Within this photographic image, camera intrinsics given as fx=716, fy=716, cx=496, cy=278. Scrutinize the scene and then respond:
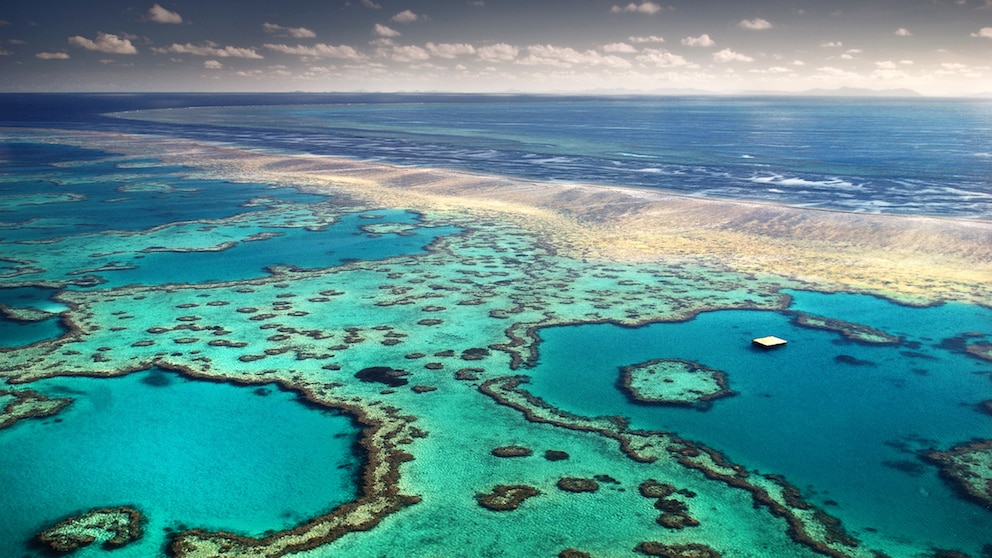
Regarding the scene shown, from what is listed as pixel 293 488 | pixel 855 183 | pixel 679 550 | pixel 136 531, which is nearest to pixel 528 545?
pixel 679 550

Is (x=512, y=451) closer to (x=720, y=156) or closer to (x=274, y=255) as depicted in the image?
(x=274, y=255)

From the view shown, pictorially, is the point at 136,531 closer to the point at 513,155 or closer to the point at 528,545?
the point at 528,545

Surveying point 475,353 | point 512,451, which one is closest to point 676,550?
point 512,451

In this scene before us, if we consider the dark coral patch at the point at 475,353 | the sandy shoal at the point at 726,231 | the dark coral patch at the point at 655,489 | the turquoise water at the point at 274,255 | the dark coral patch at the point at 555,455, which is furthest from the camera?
the sandy shoal at the point at 726,231

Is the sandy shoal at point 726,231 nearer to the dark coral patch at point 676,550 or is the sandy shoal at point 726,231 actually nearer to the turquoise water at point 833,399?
the turquoise water at point 833,399

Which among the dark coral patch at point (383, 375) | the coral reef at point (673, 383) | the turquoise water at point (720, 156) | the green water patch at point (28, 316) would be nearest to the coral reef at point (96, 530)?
the dark coral patch at point (383, 375)

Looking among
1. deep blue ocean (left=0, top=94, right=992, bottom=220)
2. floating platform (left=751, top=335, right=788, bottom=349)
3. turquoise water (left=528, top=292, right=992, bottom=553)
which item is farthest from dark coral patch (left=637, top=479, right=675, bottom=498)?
deep blue ocean (left=0, top=94, right=992, bottom=220)
